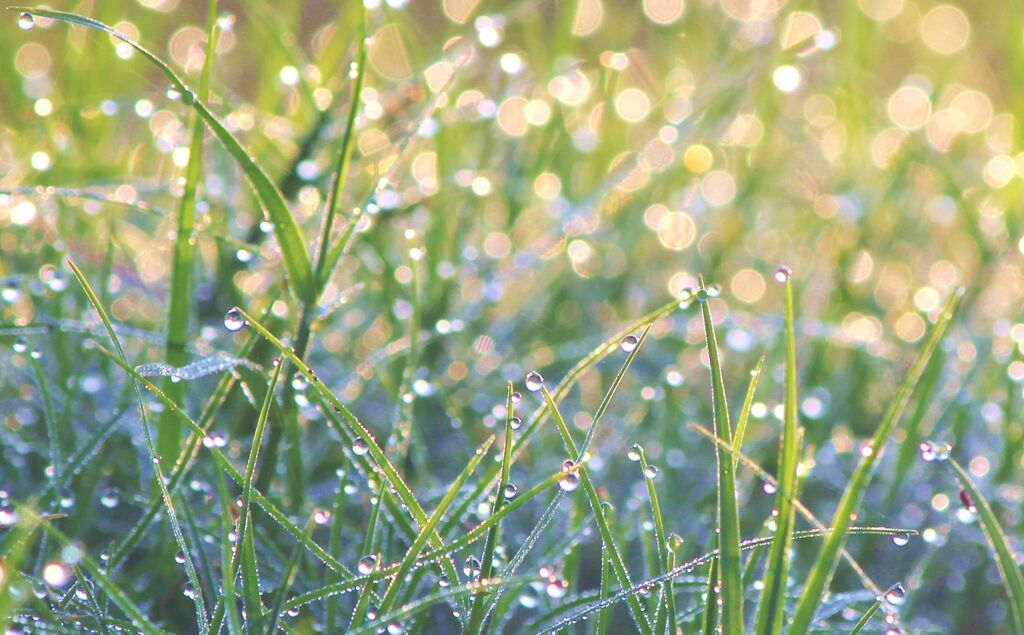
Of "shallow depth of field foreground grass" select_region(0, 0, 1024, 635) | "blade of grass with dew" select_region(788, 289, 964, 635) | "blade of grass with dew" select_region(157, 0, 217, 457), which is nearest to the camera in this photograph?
"blade of grass with dew" select_region(788, 289, 964, 635)

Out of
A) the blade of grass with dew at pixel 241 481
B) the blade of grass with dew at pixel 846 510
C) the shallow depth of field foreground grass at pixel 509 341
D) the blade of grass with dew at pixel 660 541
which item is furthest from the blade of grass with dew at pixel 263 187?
the blade of grass with dew at pixel 846 510

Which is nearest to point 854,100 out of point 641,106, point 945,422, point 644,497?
point 641,106

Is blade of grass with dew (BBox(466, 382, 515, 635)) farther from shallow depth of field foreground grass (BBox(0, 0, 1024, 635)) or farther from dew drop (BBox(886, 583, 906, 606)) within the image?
dew drop (BBox(886, 583, 906, 606))

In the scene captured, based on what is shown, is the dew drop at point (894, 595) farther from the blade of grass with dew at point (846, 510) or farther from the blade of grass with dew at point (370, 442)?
the blade of grass with dew at point (370, 442)

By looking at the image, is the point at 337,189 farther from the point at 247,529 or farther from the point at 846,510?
the point at 846,510

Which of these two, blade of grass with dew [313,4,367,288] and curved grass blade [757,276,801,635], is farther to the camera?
blade of grass with dew [313,4,367,288]

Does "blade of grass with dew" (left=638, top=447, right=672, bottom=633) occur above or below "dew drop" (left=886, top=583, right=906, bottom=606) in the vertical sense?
above

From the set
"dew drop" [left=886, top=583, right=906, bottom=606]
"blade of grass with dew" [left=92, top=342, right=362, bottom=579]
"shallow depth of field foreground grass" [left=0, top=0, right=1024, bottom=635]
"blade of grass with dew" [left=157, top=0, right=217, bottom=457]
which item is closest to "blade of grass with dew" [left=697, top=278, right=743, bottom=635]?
"shallow depth of field foreground grass" [left=0, top=0, right=1024, bottom=635]

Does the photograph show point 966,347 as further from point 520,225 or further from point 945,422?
point 520,225
